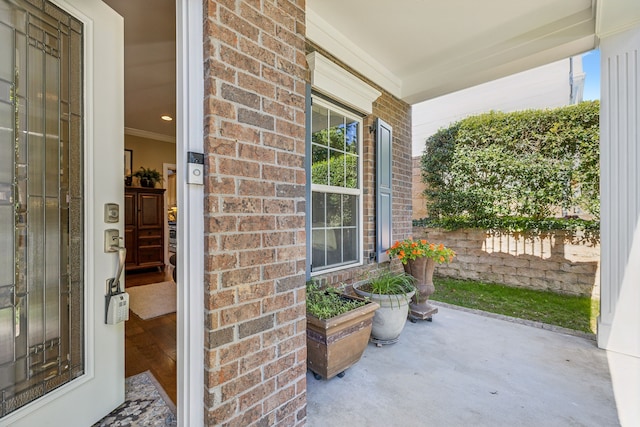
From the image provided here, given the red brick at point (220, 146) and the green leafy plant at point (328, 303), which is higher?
the red brick at point (220, 146)

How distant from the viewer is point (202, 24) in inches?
43.7

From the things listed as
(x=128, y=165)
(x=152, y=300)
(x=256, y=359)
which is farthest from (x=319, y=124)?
(x=128, y=165)

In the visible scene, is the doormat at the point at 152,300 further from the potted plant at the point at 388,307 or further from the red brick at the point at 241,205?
the red brick at the point at 241,205

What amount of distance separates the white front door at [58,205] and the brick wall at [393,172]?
1.62 metres

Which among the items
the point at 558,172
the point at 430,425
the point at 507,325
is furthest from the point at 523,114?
the point at 430,425

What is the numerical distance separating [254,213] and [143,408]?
122 cm

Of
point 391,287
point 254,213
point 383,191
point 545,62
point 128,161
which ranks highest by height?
point 545,62

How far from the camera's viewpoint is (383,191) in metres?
3.22

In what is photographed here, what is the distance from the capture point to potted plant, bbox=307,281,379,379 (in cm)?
178

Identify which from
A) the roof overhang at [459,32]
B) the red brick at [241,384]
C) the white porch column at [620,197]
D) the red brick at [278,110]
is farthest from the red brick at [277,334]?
the white porch column at [620,197]

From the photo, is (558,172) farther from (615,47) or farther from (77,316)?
(77,316)

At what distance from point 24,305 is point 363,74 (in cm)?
316

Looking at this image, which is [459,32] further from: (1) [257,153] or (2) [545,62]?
(1) [257,153]

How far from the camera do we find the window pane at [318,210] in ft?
8.68
